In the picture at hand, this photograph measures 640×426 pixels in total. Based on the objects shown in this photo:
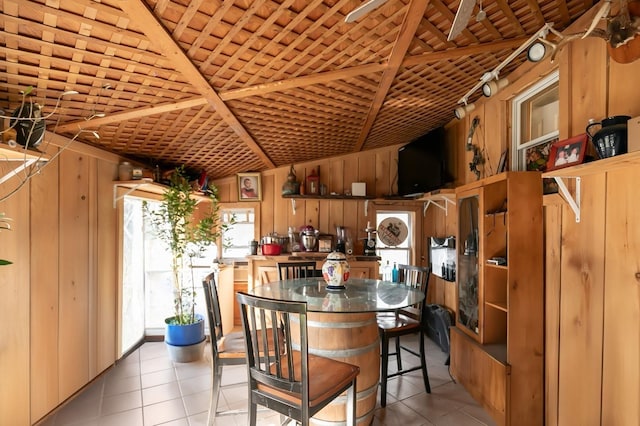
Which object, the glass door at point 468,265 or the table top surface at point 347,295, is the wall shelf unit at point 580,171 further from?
the table top surface at point 347,295

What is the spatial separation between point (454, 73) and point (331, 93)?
99 cm

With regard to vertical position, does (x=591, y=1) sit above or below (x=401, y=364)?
above

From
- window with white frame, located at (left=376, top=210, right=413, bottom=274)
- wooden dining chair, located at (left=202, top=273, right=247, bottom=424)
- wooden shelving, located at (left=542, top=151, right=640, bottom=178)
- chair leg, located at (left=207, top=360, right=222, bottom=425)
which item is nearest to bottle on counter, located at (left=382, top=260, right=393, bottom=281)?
window with white frame, located at (left=376, top=210, right=413, bottom=274)

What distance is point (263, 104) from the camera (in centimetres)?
258

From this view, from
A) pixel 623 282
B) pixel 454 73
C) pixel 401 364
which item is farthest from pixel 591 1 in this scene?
pixel 401 364

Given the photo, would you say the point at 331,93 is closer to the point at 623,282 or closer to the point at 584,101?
the point at 584,101

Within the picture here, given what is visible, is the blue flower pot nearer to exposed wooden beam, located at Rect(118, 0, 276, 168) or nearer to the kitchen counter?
the kitchen counter

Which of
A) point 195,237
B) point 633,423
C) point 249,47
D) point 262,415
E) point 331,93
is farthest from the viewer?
point 195,237

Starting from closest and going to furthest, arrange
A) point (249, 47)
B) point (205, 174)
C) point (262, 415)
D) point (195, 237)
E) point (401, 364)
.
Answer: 1. point (249, 47)
2. point (262, 415)
3. point (401, 364)
4. point (195, 237)
5. point (205, 174)

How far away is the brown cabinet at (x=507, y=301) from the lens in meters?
2.19

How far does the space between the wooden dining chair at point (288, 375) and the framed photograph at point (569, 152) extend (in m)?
1.51

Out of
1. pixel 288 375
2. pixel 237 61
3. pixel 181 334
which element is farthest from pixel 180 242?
pixel 288 375

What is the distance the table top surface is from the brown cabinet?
63cm

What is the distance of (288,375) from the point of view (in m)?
1.59
